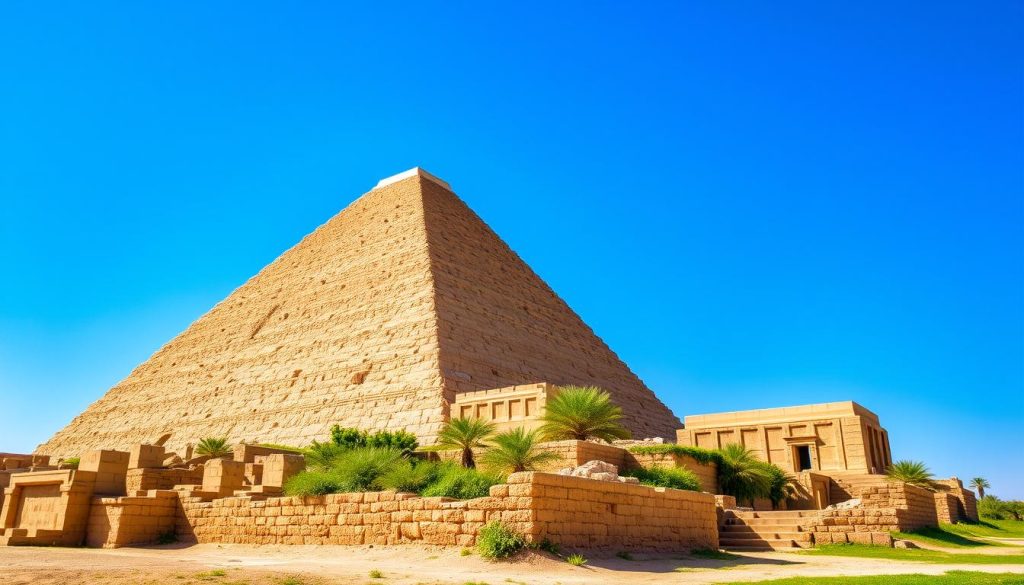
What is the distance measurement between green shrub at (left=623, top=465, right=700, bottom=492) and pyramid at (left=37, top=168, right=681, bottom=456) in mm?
8865

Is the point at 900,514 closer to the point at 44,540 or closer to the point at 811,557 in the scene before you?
the point at 811,557

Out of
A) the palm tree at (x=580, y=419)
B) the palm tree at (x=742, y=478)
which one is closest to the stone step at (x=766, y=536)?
the palm tree at (x=742, y=478)

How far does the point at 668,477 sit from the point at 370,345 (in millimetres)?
17536

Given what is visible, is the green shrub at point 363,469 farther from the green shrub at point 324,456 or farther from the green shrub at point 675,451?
the green shrub at point 675,451

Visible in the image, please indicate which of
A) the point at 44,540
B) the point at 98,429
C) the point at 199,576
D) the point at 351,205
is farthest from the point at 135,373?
the point at 199,576

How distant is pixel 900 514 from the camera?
13383 millimetres

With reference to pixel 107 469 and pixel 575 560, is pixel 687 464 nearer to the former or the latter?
pixel 575 560

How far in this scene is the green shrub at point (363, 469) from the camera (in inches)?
432

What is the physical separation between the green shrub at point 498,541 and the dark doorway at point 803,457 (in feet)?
46.9

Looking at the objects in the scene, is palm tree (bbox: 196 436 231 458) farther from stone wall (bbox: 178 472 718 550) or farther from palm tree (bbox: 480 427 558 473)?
palm tree (bbox: 480 427 558 473)

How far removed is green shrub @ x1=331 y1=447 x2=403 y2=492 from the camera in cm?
1098

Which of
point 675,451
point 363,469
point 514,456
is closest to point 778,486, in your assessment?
point 675,451

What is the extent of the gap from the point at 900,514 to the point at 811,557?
4.15 metres

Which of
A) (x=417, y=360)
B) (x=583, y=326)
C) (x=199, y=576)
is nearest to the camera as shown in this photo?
(x=199, y=576)
